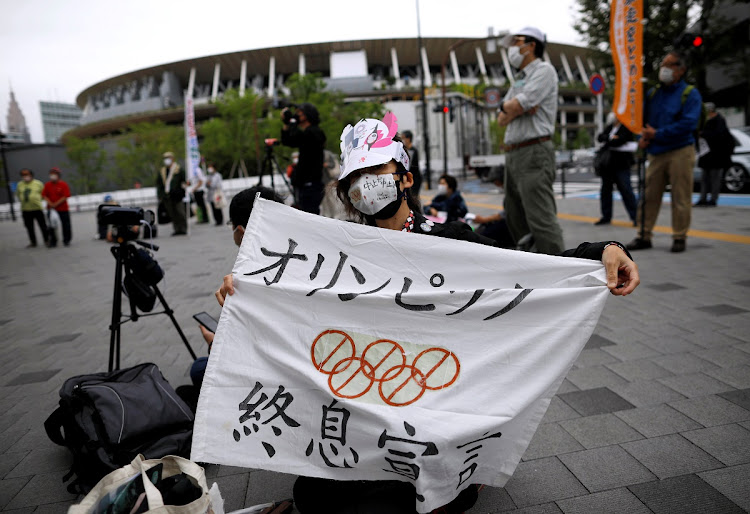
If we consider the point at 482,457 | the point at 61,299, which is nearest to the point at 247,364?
the point at 482,457

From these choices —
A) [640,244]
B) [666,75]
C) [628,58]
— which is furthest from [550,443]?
[628,58]

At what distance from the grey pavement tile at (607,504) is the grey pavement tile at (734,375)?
4.09 feet

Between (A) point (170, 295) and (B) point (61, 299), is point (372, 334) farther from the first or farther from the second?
(B) point (61, 299)

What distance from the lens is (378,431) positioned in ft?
5.36

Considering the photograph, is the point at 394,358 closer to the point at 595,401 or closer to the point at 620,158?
the point at 595,401

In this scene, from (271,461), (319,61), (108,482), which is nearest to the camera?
(108,482)

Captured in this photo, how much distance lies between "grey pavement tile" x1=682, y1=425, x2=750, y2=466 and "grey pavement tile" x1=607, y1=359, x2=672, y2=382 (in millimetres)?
624

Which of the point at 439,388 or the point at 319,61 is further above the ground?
the point at 319,61

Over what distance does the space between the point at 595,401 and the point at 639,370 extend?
0.51 metres

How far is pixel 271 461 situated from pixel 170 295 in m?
4.87

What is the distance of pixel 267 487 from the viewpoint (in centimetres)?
227

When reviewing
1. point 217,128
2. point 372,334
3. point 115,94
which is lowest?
point 372,334

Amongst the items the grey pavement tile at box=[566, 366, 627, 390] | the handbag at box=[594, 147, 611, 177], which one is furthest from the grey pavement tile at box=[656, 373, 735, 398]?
the handbag at box=[594, 147, 611, 177]

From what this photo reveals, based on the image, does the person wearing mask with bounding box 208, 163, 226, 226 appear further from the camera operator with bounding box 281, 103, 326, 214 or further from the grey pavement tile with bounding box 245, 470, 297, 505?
the grey pavement tile with bounding box 245, 470, 297, 505
